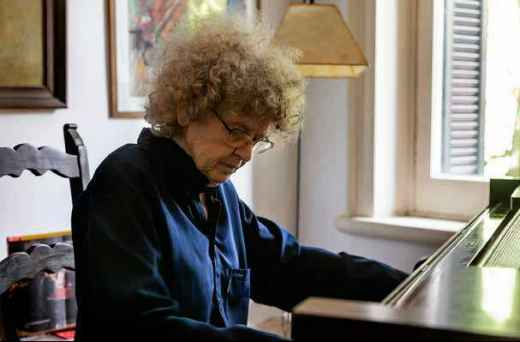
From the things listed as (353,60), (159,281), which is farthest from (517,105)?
(159,281)

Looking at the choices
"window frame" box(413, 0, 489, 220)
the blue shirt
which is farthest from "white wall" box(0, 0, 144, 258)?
"window frame" box(413, 0, 489, 220)

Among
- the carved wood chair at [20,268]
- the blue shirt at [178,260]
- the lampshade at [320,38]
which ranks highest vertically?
the lampshade at [320,38]

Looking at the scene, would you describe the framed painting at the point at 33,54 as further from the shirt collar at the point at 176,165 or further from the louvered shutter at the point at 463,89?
the louvered shutter at the point at 463,89

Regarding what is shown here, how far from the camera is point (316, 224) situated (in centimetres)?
277

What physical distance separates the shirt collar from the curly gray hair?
29 millimetres

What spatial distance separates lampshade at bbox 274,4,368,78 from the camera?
2.04 m

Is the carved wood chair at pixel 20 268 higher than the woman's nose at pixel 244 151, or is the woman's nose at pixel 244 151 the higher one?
the woman's nose at pixel 244 151

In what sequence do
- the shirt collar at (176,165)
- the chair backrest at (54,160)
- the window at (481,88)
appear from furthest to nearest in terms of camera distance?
the window at (481,88)
the chair backrest at (54,160)
the shirt collar at (176,165)

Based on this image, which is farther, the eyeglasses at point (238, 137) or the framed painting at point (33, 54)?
the framed painting at point (33, 54)

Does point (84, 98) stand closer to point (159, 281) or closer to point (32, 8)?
point (32, 8)

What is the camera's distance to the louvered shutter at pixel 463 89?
8.42 ft

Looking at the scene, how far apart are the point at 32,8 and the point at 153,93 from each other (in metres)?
0.60

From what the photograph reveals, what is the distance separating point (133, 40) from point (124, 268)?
1.14 metres

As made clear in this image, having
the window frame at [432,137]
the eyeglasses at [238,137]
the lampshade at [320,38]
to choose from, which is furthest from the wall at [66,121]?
the window frame at [432,137]
